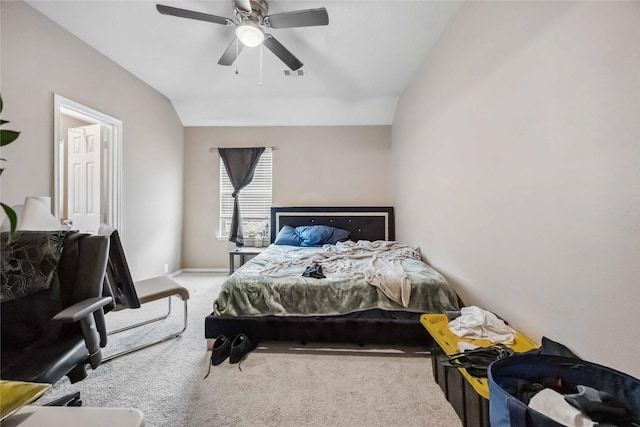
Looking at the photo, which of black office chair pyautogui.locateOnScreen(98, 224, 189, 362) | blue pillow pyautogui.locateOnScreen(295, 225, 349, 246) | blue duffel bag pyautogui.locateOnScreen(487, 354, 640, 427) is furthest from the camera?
blue pillow pyautogui.locateOnScreen(295, 225, 349, 246)

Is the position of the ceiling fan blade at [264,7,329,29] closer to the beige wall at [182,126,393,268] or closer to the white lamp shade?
the white lamp shade

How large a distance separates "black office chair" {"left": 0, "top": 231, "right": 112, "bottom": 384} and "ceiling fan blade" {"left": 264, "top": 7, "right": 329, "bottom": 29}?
6.19 ft

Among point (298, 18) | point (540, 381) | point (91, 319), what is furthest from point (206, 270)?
point (540, 381)

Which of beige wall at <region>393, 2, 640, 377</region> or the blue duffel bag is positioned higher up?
beige wall at <region>393, 2, 640, 377</region>

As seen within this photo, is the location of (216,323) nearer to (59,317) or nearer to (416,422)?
(59,317)

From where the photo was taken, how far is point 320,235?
3.85 metres

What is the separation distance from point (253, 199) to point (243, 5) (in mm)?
3026

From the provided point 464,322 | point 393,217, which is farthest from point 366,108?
point 464,322

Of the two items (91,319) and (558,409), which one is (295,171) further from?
(558,409)

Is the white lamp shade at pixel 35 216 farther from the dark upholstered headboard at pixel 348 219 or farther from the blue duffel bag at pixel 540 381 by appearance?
the blue duffel bag at pixel 540 381

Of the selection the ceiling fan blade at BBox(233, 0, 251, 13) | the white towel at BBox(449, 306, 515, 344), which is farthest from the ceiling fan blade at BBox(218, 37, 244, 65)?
the white towel at BBox(449, 306, 515, 344)

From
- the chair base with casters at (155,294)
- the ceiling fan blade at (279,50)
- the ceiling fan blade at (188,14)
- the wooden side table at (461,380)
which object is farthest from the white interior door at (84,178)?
the wooden side table at (461,380)

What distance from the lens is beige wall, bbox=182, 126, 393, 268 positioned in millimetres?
4410

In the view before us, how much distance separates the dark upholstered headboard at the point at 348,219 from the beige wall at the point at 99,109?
1.70 meters
